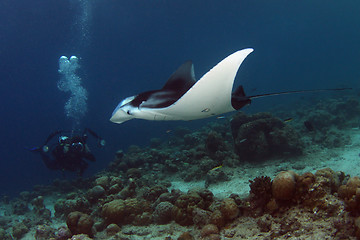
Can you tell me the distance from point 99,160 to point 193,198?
26.5m

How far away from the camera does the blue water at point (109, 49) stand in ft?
115

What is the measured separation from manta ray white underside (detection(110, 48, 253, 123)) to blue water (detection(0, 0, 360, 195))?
71.4 ft

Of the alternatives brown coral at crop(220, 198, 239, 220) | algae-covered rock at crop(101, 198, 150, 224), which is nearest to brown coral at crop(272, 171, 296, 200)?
brown coral at crop(220, 198, 239, 220)

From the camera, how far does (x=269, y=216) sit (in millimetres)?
2898

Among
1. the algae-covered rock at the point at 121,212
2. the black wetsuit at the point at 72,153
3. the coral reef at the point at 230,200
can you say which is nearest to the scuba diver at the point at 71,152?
the black wetsuit at the point at 72,153

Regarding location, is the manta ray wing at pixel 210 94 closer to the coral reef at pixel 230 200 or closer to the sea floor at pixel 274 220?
the coral reef at pixel 230 200

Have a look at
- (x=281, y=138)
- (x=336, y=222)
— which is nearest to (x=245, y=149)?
(x=281, y=138)

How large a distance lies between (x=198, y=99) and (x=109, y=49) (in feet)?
209

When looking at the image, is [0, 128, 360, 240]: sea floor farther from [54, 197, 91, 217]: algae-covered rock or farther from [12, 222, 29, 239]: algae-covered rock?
[54, 197, 91, 217]: algae-covered rock

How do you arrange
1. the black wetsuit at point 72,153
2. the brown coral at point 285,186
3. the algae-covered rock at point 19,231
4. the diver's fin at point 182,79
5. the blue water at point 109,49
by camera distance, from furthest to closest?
the blue water at point 109,49, the black wetsuit at point 72,153, the algae-covered rock at point 19,231, the diver's fin at point 182,79, the brown coral at point 285,186

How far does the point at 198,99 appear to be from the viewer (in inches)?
130

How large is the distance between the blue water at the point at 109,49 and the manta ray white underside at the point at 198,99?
21.8 m

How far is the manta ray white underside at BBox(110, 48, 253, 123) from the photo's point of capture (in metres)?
2.96

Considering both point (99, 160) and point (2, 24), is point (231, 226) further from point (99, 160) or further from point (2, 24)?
point (2, 24)
